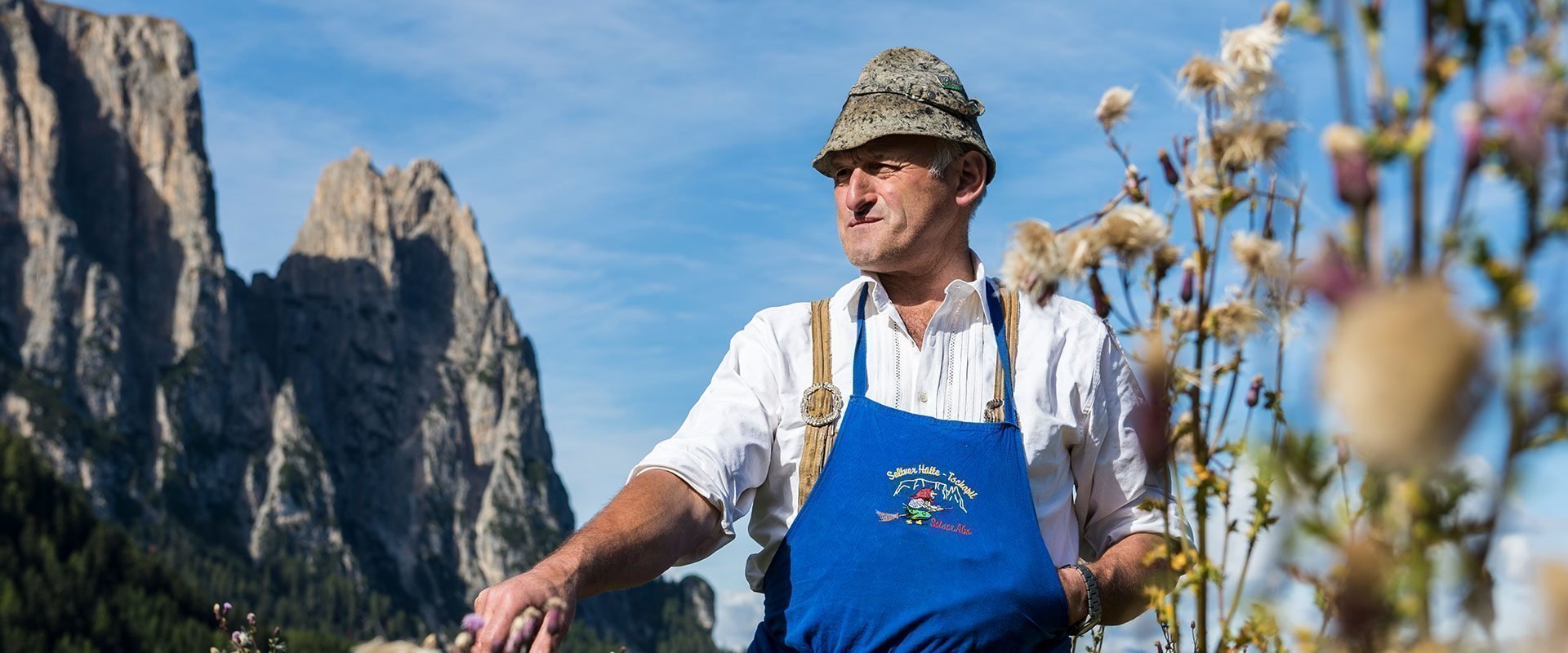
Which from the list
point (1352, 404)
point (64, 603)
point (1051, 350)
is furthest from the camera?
point (64, 603)

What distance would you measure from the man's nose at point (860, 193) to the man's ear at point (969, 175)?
28 cm

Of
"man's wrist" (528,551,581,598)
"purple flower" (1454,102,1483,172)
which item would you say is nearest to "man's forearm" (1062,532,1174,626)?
"man's wrist" (528,551,581,598)

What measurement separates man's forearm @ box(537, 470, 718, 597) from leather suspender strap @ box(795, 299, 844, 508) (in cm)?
29

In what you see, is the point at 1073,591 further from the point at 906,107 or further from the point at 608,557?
the point at 906,107

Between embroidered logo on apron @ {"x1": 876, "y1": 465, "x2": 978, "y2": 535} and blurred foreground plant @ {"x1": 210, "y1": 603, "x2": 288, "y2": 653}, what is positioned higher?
embroidered logo on apron @ {"x1": 876, "y1": 465, "x2": 978, "y2": 535}

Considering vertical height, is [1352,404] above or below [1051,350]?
below

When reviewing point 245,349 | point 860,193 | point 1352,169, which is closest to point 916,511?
point 860,193

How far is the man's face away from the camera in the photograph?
13.3 ft

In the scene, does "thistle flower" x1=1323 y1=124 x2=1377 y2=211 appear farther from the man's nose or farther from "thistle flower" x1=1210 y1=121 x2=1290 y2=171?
the man's nose

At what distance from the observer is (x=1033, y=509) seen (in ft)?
12.0

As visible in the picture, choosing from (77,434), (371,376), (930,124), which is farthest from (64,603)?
(930,124)

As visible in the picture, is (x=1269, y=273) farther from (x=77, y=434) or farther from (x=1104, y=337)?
(x=77, y=434)

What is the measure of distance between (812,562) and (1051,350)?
34.8 inches

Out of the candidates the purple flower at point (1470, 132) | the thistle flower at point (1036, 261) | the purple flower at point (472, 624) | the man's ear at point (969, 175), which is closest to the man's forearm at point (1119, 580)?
the man's ear at point (969, 175)
